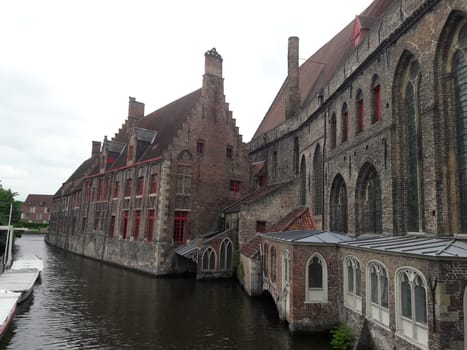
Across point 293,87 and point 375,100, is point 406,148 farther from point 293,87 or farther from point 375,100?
point 293,87

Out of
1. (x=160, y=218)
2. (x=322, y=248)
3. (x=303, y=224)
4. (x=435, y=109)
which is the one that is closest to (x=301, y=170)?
(x=303, y=224)

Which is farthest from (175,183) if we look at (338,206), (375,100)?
(375,100)

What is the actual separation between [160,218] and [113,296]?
23.2ft

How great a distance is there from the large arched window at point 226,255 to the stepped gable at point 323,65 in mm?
9784

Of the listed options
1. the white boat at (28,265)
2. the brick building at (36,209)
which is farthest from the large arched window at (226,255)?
the brick building at (36,209)

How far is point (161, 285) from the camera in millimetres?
18844

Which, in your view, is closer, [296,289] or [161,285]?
[296,289]

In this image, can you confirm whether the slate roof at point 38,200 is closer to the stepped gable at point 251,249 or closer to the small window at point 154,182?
the small window at point 154,182

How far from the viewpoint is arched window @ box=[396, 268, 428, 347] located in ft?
22.3

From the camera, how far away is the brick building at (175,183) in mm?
22656

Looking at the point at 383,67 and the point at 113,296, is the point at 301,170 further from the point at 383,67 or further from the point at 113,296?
the point at 113,296

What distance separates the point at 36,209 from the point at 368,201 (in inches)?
3809

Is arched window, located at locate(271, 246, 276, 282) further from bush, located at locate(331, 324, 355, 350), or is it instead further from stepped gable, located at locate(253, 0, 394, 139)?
stepped gable, located at locate(253, 0, 394, 139)

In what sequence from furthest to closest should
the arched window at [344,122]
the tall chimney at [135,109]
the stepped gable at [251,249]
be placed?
the tall chimney at [135,109], the stepped gable at [251,249], the arched window at [344,122]
